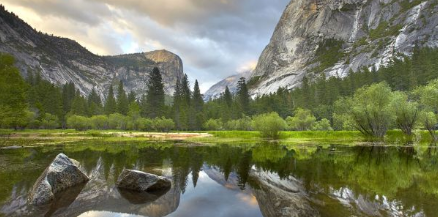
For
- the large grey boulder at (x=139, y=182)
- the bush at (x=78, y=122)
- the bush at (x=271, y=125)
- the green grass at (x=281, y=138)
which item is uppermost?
the bush at (x=78, y=122)

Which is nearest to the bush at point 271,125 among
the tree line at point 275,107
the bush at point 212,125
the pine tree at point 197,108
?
the tree line at point 275,107

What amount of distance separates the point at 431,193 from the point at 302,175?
754cm

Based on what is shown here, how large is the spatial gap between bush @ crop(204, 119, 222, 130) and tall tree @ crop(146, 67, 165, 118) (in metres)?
22.2

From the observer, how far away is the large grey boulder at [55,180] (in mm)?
12075

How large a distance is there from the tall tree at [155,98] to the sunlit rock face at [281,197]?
107 meters

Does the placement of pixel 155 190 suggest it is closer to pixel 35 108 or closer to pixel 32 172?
pixel 32 172

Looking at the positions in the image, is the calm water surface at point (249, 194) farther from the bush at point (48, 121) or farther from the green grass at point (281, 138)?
the bush at point (48, 121)

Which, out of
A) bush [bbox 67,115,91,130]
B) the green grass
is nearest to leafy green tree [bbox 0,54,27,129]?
the green grass

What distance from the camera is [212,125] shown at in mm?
115875

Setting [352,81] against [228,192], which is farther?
[352,81]

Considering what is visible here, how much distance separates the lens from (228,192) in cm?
1515

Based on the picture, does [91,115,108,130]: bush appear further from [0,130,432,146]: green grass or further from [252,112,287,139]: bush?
[252,112,287,139]: bush

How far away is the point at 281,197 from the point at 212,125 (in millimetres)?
102611

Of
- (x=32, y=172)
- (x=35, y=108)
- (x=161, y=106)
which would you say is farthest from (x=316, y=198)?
(x=161, y=106)
